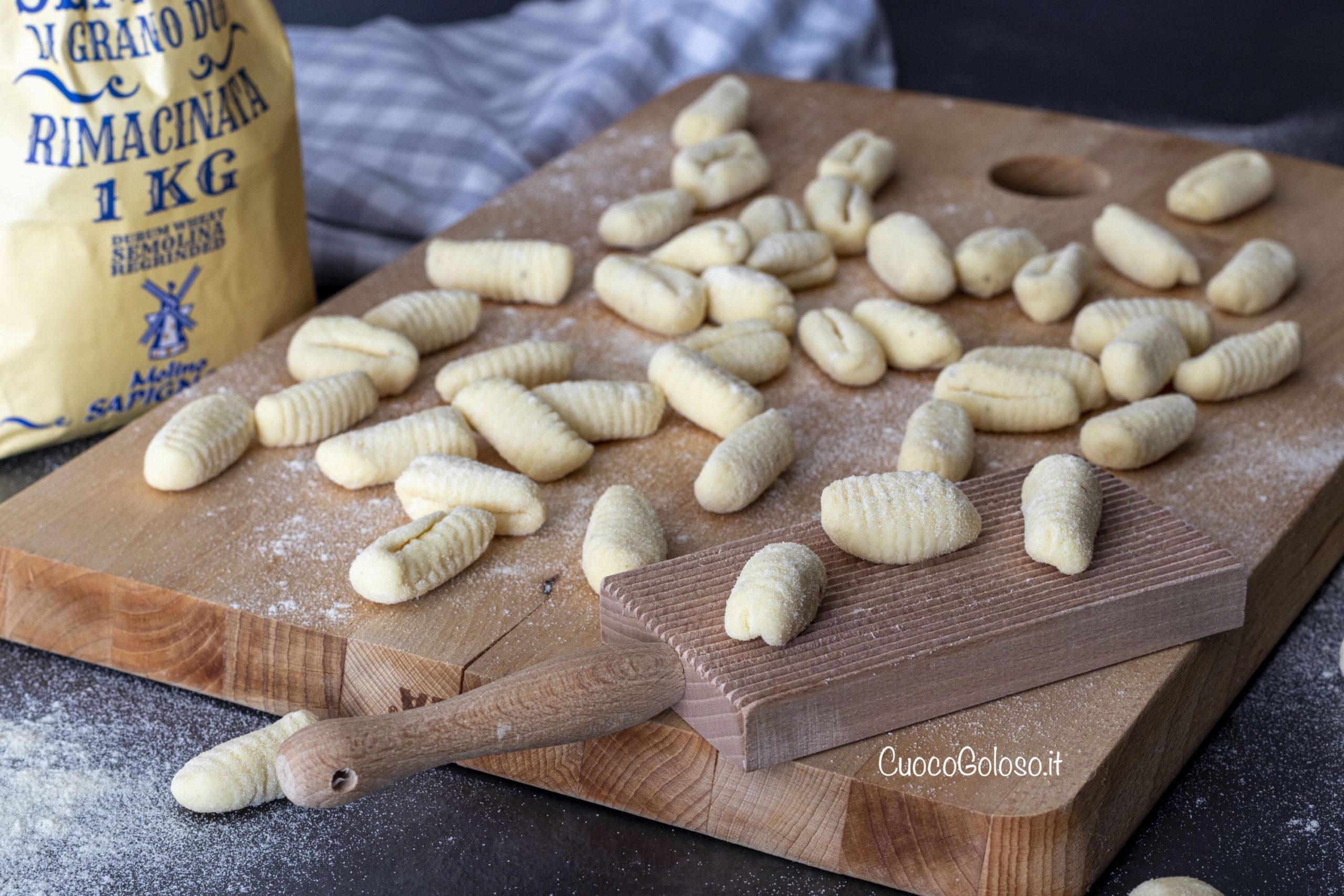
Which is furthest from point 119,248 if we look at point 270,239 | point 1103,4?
point 1103,4

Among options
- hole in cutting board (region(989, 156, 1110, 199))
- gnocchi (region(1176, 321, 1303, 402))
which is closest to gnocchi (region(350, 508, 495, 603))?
gnocchi (region(1176, 321, 1303, 402))

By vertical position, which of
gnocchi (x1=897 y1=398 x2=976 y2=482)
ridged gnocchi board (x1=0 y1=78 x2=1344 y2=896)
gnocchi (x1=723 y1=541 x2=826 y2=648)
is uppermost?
gnocchi (x1=723 y1=541 x2=826 y2=648)

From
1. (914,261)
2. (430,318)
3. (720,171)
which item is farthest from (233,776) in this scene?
(720,171)

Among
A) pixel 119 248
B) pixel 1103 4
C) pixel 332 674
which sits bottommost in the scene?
pixel 1103 4

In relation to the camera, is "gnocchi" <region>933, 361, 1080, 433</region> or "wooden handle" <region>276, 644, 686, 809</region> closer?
"wooden handle" <region>276, 644, 686, 809</region>

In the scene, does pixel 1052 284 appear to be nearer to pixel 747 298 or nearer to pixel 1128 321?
pixel 1128 321

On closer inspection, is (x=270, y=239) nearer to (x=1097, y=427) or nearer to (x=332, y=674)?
(x=332, y=674)

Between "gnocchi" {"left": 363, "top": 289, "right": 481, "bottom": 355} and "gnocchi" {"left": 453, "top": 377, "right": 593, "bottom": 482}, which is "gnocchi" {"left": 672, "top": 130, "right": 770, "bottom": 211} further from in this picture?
"gnocchi" {"left": 453, "top": 377, "right": 593, "bottom": 482}
